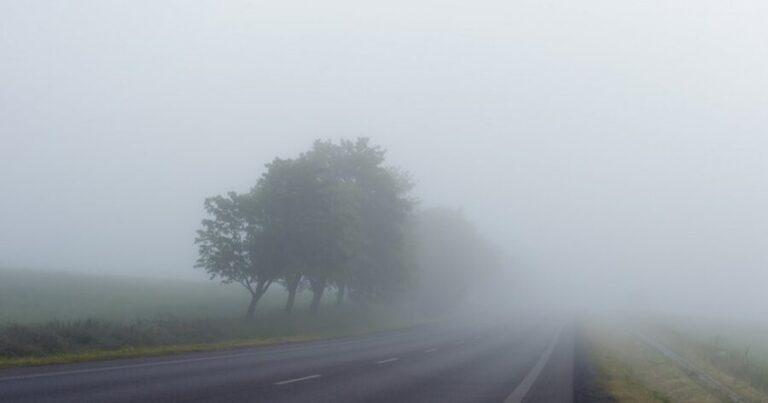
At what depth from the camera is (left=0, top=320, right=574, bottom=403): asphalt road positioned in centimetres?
1694

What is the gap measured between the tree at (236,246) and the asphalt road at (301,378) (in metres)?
10.9

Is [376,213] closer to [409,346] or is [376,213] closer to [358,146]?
[358,146]

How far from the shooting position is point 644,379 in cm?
3050

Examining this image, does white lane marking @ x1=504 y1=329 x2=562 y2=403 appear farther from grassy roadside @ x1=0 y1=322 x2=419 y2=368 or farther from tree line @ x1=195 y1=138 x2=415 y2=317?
tree line @ x1=195 y1=138 x2=415 y2=317

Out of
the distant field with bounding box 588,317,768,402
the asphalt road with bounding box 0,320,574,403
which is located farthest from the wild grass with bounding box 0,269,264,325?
the distant field with bounding box 588,317,768,402

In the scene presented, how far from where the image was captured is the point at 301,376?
2223 centimetres

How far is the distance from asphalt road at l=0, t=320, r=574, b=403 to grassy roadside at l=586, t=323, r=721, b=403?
1.42 meters

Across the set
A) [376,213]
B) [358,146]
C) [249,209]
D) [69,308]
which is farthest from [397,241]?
[69,308]

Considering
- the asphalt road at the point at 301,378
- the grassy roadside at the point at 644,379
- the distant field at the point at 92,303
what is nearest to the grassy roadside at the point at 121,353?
the asphalt road at the point at 301,378

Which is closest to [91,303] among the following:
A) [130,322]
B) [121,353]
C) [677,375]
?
[130,322]

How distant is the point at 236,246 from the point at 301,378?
2588 cm

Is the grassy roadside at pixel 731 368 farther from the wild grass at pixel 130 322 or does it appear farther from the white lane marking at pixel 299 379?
→ the wild grass at pixel 130 322

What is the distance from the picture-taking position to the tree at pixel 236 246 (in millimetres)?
46188

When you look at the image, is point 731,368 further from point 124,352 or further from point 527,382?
point 124,352
